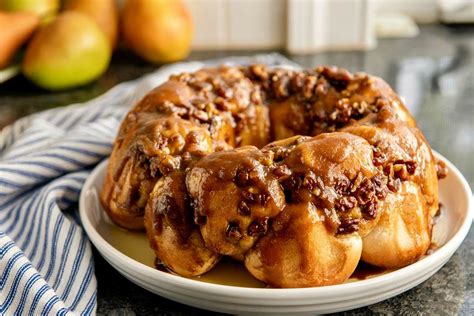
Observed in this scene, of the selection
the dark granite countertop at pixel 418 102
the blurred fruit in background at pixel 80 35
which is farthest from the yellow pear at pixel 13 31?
the dark granite countertop at pixel 418 102

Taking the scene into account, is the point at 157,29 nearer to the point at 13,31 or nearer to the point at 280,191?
the point at 13,31

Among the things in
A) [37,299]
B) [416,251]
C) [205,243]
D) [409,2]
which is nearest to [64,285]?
[37,299]

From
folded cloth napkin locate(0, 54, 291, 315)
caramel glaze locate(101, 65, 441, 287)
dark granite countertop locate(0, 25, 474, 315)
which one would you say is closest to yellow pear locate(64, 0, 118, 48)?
dark granite countertop locate(0, 25, 474, 315)

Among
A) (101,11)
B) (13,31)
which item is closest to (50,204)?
(13,31)

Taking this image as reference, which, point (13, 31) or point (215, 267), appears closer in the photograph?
point (215, 267)

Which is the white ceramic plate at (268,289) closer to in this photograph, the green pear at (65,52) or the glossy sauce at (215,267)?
the glossy sauce at (215,267)

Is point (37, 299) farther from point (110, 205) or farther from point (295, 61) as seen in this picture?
point (295, 61)
